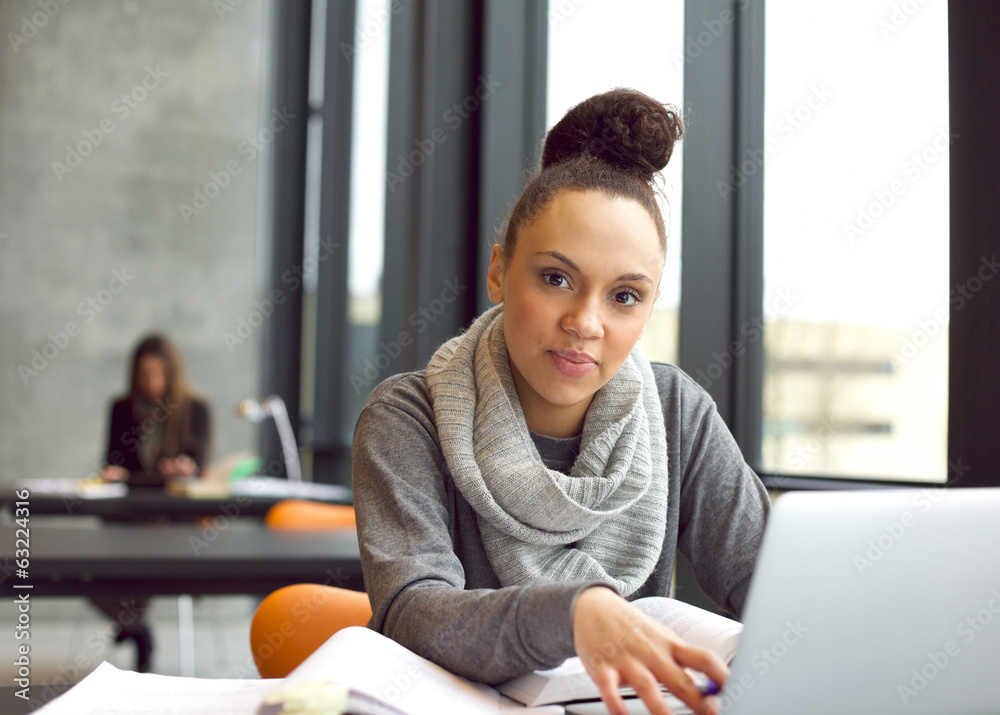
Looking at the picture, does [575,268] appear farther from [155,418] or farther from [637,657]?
[155,418]

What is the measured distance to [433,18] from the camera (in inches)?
137

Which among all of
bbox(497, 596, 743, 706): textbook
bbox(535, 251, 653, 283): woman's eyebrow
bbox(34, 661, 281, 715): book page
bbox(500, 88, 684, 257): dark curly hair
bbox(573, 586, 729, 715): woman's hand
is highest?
bbox(500, 88, 684, 257): dark curly hair

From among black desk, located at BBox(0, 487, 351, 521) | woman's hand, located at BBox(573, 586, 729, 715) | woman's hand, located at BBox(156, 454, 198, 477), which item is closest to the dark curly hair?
woman's hand, located at BBox(573, 586, 729, 715)

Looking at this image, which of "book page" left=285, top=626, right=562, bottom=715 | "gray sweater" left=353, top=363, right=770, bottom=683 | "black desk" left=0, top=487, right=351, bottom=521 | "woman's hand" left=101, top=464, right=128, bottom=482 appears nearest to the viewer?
"book page" left=285, top=626, right=562, bottom=715

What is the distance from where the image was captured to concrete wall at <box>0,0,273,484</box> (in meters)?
5.04

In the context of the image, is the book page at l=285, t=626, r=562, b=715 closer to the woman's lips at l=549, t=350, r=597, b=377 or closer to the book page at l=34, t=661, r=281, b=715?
the book page at l=34, t=661, r=281, b=715

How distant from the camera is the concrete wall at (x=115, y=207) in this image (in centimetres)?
504

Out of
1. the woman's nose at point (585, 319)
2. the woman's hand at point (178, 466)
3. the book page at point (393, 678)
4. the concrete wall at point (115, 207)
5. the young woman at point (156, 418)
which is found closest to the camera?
the book page at point (393, 678)

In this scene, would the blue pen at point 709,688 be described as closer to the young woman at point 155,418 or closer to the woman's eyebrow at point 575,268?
the woman's eyebrow at point 575,268

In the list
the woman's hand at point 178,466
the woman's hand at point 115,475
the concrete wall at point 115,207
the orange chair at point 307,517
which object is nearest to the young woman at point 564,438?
the orange chair at point 307,517

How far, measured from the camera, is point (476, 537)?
1192mm

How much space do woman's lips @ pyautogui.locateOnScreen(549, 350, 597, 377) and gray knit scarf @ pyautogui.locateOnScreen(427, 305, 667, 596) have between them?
10 centimetres

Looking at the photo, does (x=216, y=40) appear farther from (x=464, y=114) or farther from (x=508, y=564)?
(x=508, y=564)

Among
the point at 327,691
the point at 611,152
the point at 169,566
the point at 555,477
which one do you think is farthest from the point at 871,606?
the point at 169,566
